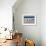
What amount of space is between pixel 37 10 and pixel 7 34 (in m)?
1.94

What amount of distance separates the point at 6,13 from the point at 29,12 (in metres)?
1.23

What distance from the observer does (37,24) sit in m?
4.99

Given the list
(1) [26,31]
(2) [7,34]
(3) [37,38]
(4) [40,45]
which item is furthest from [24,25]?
(2) [7,34]

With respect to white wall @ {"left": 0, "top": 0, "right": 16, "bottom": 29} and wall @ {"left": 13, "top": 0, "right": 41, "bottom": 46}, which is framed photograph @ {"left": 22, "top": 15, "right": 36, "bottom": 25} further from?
white wall @ {"left": 0, "top": 0, "right": 16, "bottom": 29}

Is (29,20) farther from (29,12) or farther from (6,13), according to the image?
(6,13)

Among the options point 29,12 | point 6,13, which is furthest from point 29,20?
point 6,13

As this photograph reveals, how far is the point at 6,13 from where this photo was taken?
4.11 metres

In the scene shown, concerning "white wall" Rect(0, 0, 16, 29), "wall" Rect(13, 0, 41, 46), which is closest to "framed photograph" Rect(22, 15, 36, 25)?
"wall" Rect(13, 0, 41, 46)

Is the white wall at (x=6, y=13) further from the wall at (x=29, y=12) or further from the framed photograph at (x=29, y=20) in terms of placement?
the framed photograph at (x=29, y=20)

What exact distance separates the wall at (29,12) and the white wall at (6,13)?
0.85 m

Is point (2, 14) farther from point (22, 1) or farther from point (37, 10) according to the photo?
point (37, 10)

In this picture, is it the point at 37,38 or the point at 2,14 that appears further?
the point at 37,38

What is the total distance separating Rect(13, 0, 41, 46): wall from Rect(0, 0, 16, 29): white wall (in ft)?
2.81

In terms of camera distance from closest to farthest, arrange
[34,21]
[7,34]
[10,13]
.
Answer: [7,34] < [10,13] < [34,21]
